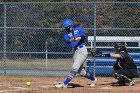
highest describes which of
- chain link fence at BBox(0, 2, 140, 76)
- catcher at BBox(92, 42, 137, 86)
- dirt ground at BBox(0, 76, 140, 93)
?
chain link fence at BBox(0, 2, 140, 76)

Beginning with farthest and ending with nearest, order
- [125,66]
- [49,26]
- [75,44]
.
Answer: [49,26]
[125,66]
[75,44]

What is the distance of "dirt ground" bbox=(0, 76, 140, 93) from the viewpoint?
13.6m

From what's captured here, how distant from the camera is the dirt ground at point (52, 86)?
13.6 metres

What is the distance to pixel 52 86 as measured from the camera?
48.8 ft

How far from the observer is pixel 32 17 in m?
19.5

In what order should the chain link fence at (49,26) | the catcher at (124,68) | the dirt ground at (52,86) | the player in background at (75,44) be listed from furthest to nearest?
1. the chain link fence at (49,26)
2. the catcher at (124,68)
3. the player in background at (75,44)
4. the dirt ground at (52,86)

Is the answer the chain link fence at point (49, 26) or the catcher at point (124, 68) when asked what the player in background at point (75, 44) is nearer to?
the catcher at point (124, 68)

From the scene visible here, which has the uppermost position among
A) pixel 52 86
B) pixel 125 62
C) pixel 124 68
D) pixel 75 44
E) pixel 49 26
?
pixel 49 26

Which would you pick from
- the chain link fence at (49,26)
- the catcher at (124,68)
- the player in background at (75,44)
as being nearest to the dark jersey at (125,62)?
the catcher at (124,68)

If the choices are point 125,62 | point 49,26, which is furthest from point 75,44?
point 49,26

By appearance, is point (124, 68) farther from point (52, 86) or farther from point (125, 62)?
point (52, 86)

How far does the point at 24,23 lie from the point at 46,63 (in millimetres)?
1752

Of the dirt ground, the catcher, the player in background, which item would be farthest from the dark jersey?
the player in background

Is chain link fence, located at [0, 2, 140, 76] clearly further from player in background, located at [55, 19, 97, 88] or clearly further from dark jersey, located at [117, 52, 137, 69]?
player in background, located at [55, 19, 97, 88]
